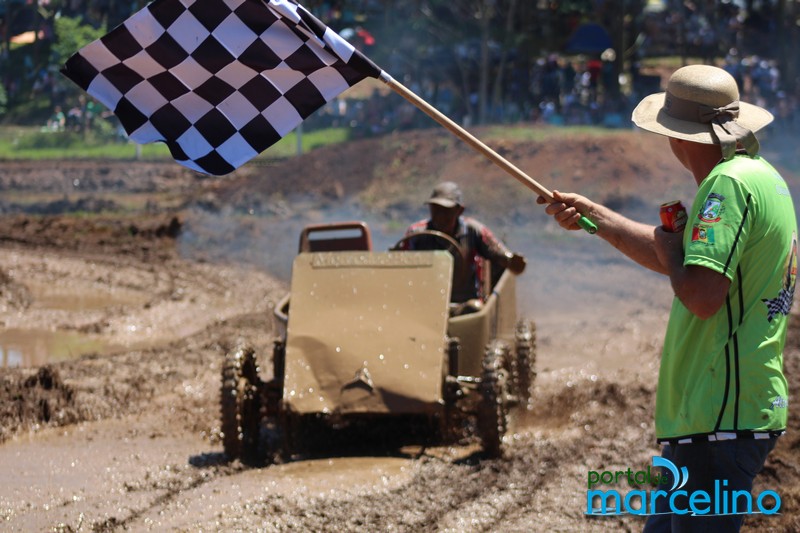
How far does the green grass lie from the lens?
89.9ft

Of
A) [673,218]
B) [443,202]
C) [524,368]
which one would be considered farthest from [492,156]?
[524,368]

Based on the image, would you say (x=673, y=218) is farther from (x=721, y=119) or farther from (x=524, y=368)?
(x=524, y=368)

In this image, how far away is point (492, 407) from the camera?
6828 millimetres

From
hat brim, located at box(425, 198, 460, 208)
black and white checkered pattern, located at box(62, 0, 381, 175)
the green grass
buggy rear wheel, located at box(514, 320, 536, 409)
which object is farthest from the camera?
the green grass

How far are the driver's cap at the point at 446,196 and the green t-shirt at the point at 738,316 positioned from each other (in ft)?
17.0

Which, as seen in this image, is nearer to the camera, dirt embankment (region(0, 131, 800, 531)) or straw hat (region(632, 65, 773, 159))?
straw hat (region(632, 65, 773, 159))

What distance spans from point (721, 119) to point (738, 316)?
25.4 inches

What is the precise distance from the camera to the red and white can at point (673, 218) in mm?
3385

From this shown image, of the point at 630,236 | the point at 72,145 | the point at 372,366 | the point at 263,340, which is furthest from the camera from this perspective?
the point at 72,145

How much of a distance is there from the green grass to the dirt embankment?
1.21 m

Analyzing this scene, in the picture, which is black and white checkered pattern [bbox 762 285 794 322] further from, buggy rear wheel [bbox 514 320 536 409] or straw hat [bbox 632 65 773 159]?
buggy rear wheel [bbox 514 320 536 409]

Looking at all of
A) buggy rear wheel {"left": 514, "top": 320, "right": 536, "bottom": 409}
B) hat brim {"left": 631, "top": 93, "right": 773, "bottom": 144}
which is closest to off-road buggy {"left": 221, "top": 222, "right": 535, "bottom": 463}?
buggy rear wheel {"left": 514, "top": 320, "right": 536, "bottom": 409}

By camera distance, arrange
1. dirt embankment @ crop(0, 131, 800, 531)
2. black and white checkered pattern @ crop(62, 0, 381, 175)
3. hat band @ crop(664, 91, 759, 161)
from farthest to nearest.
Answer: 1. dirt embankment @ crop(0, 131, 800, 531)
2. black and white checkered pattern @ crop(62, 0, 381, 175)
3. hat band @ crop(664, 91, 759, 161)

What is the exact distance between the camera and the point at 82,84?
15.6 feet
